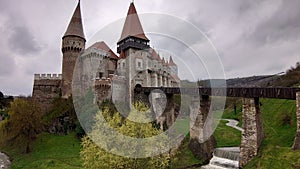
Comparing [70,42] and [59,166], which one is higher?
[70,42]

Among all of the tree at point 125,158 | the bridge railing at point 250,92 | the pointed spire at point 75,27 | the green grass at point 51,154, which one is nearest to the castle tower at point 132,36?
the pointed spire at point 75,27

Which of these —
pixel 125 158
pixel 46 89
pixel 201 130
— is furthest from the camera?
pixel 46 89

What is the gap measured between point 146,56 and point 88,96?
35.9ft

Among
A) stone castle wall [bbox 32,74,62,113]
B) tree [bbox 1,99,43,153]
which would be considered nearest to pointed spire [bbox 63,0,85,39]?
stone castle wall [bbox 32,74,62,113]

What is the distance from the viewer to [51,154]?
23.0 metres

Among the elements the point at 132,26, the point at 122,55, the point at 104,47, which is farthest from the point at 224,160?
the point at 132,26

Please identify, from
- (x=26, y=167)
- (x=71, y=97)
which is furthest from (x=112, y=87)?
(x=26, y=167)

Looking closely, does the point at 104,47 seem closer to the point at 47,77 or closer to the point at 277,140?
the point at 47,77

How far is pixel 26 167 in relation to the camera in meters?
20.9

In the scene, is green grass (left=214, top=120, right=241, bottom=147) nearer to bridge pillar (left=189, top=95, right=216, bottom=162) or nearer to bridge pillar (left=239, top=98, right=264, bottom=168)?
bridge pillar (left=189, top=95, right=216, bottom=162)

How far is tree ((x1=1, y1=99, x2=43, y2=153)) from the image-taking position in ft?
→ 79.9

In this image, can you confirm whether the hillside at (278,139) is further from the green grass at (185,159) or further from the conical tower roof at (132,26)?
the conical tower roof at (132,26)

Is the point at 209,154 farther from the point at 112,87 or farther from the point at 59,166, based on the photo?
the point at 112,87

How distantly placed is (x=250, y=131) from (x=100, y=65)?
2341 cm
